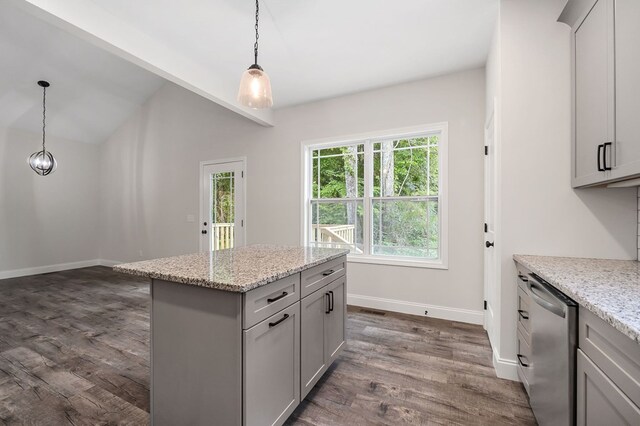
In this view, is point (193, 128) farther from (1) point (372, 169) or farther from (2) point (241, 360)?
(2) point (241, 360)

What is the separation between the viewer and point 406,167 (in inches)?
141

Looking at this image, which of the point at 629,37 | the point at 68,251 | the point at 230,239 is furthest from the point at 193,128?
the point at 629,37

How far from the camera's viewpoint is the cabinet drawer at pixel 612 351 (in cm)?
84

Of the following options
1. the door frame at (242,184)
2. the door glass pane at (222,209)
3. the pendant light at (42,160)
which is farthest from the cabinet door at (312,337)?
the pendant light at (42,160)

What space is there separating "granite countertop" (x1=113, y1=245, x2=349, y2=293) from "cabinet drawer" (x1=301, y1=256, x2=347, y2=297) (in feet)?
0.20

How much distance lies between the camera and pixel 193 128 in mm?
5168

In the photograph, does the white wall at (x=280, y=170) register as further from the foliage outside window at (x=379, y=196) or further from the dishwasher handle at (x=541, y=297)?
the dishwasher handle at (x=541, y=297)

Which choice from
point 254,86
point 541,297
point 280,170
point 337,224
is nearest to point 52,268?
point 280,170

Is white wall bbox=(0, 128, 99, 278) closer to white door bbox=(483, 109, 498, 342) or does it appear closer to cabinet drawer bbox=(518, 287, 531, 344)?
white door bbox=(483, 109, 498, 342)

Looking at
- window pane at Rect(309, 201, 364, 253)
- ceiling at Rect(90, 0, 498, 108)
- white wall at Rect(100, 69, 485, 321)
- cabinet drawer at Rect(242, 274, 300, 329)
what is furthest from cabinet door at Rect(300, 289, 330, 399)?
ceiling at Rect(90, 0, 498, 108)

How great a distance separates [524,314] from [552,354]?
63cm

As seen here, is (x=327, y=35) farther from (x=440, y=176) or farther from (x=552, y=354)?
(x=552, y=354)

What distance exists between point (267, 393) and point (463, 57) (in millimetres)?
3377

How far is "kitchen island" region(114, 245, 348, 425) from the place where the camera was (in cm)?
129
